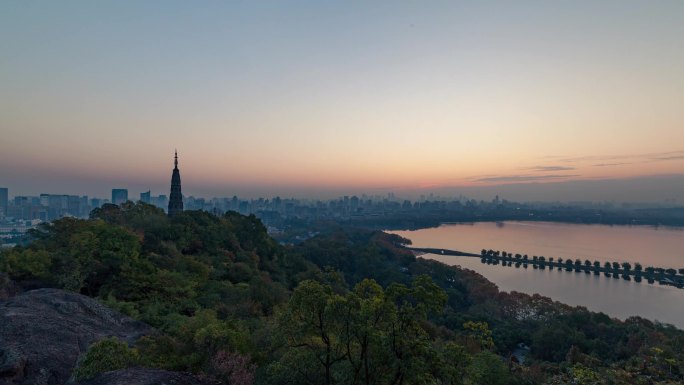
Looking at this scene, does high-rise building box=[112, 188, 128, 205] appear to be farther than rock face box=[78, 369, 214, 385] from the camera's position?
Yes

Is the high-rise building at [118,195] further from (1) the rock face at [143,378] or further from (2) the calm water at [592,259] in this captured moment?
(1) the rock face at [143,378]

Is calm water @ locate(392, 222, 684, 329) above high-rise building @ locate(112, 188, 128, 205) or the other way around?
the other way around

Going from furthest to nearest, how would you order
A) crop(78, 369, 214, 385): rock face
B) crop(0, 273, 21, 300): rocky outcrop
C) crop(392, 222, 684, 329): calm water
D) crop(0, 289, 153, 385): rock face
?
crop(392, 222, 684, 329): calm water, crop(0, 273, 21, 300): rocky outcrop, crop(0, 289, 153, 385): rock face, crop(78, 369, 214, 385): rock face

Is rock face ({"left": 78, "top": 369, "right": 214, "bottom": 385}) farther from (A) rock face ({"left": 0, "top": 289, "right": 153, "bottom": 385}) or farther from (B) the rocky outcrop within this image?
(B) the rocky outcrop

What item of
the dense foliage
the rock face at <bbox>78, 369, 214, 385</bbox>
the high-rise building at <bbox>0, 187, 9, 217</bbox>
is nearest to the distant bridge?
the dense foliage

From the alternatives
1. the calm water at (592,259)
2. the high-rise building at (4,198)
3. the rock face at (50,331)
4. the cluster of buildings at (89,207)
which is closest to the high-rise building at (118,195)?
the cluster of buildings at (89,207)

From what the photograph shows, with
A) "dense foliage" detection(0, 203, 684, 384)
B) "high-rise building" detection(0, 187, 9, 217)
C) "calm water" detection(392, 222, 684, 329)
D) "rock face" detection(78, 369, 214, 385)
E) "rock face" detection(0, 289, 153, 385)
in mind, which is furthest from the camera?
"high-rise building" detection(0, 187, 9, 217)
